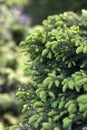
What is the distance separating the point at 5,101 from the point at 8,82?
15.6 inches

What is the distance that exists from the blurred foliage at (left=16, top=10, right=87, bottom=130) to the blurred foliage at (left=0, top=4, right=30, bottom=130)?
10.3ft

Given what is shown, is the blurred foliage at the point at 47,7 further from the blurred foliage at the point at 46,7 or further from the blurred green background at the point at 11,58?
the blurred green background at the point at 11,58

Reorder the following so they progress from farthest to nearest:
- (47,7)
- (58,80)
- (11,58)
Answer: (47,7) → (11,58) → (58,80)

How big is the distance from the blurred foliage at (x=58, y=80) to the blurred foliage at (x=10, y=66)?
313cm

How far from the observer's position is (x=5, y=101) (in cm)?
681

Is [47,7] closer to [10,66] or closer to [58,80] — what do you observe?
[10,66]

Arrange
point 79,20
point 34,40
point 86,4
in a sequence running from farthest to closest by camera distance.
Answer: point 86,4
point 79,20
point 34,40

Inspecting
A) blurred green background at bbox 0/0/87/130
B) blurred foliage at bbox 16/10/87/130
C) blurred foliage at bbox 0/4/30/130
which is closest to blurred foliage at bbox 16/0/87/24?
blurred green background at bbox 0/0/87/130

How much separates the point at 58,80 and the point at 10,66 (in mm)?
4138

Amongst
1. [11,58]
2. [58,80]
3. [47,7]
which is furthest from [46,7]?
[58,80]

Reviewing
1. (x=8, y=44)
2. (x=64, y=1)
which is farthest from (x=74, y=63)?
(x=64, y=1)

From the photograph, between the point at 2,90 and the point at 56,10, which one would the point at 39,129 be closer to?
the point at 2,90

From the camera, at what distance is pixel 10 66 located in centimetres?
727

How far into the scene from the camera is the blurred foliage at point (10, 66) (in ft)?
22.6
